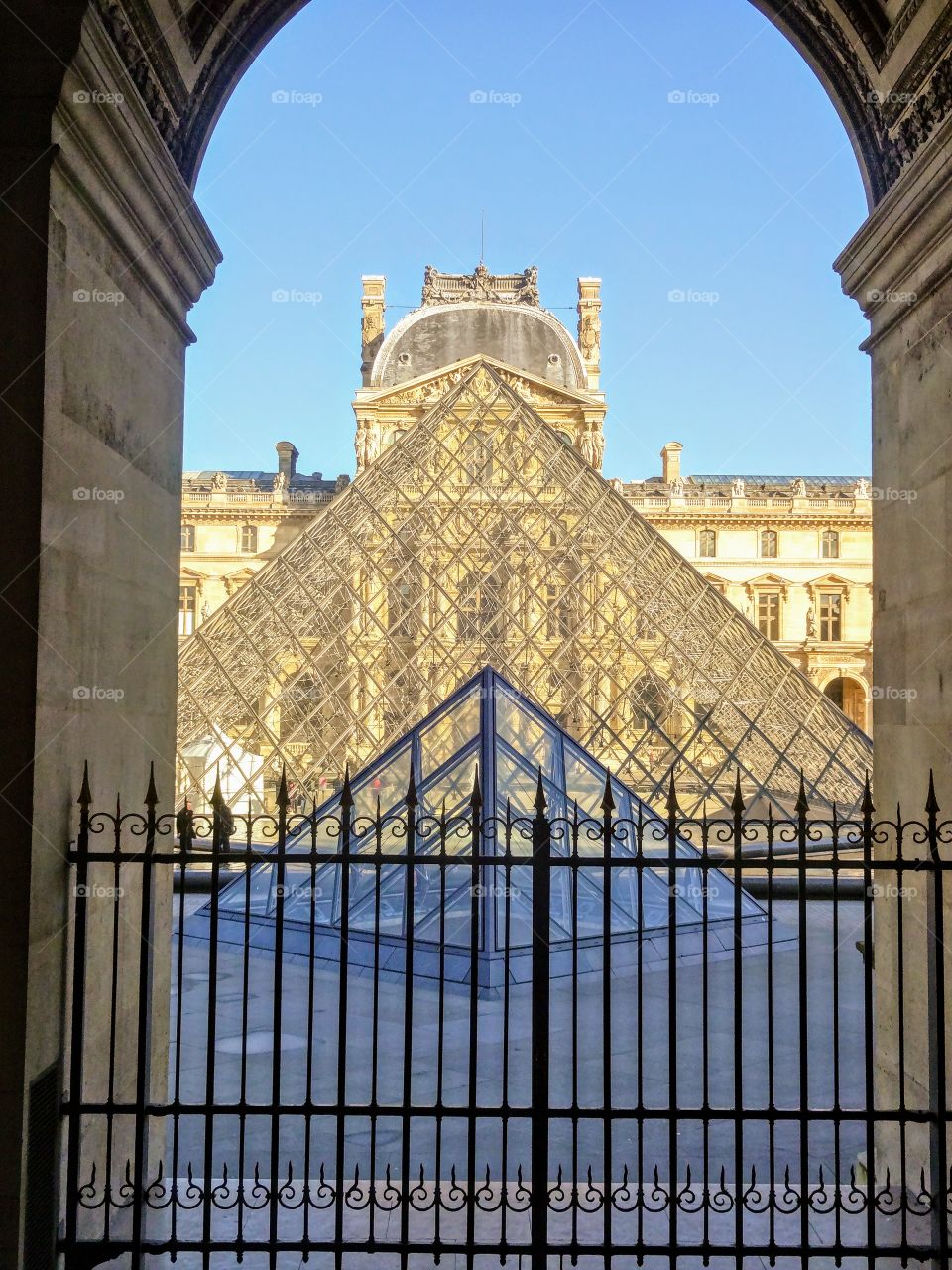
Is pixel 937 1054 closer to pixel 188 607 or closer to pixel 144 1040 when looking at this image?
pixel 144 1040

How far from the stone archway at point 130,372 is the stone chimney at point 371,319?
33669 millimetres

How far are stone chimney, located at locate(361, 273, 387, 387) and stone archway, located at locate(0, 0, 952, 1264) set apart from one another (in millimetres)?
33669

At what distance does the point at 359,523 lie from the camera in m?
18.1

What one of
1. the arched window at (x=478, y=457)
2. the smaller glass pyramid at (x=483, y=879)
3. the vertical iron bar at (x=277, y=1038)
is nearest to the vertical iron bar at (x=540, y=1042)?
the vertical iron bar at (x=277, y=1038)

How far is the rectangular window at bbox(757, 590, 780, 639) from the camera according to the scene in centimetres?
3950

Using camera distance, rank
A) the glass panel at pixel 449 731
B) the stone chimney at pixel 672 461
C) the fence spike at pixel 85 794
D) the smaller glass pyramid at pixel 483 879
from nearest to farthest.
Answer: the fence spike at pixel 85 794
the smaller glass pyramid at pixel 483 879
the glass panel at pixel 449 731
the stone chimney at pixel 672 461

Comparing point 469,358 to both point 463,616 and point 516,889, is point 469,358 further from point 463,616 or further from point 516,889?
point 516,889

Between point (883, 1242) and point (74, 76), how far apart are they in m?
4.06

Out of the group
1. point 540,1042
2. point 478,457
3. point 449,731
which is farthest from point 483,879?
point 478,457

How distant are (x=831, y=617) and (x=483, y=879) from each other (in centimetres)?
3390

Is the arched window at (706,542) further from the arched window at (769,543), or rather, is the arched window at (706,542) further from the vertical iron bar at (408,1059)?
the vertical iron bar at (408,1059)

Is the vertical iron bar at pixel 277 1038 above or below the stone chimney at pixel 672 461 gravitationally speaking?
below

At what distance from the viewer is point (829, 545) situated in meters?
39.3

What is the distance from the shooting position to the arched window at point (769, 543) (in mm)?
39438
